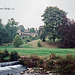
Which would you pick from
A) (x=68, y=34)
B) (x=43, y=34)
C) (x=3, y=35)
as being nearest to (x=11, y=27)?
(x=3, y=35)

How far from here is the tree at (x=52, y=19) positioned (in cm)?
3155

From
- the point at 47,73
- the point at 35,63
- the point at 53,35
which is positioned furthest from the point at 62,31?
the point at 47,73

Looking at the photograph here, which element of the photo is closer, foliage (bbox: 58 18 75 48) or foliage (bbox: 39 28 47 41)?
foliage (bbox: 58 18 75 48)

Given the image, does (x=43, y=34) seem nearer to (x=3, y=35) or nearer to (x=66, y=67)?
(x=3, y=35)

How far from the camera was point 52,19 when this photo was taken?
33.0m

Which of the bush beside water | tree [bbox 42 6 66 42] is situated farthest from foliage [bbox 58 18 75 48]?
the bush beside water

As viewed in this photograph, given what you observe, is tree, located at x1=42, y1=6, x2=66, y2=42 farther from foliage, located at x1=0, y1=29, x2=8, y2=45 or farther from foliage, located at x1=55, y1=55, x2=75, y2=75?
foliage, located at x1=55, y1=55, x2=75, y2=75

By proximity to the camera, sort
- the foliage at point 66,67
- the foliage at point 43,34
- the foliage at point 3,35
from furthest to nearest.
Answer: the foliage at point 3,35, the foliage at point 43,34, the foliage at point 66,67

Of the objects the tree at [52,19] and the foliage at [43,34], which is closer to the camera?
the tree at [52,19]

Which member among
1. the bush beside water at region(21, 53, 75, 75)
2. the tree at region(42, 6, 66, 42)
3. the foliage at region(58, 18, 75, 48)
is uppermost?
the tree at region(42, 6, 66, 42)

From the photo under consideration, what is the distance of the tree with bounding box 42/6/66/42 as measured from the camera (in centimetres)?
3155

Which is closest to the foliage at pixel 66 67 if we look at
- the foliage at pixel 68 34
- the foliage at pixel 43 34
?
Result: the foliage at pixel 68 34

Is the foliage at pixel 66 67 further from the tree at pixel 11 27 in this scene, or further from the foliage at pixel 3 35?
the tree at pixel 11 27

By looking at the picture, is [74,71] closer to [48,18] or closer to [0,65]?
[0,65]
